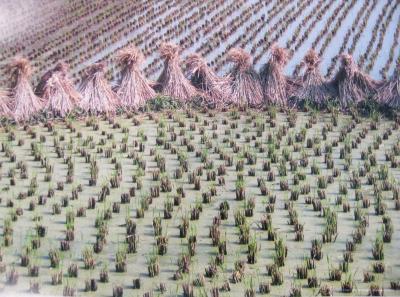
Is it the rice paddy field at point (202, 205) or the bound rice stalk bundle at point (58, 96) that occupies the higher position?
the bound rice stalk bundle at point (58, 96)

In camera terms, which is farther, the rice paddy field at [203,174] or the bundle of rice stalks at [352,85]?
the bundle of rice stalks at [352,85]

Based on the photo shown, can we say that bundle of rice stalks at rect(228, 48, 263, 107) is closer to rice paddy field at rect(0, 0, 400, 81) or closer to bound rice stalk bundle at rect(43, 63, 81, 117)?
rice paddy field at rect(0, 0, 400, 81)

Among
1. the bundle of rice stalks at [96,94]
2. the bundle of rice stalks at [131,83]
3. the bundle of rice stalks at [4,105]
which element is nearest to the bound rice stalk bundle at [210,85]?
the bundle of rice stalks at [131,83]

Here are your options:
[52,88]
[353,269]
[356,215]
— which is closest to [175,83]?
[52,88]

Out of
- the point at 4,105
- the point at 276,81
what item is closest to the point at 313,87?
the point at 276,81

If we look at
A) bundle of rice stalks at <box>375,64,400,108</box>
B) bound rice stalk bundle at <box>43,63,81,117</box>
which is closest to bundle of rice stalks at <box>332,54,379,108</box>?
bundle of rice stalks at <box>375,64,400,108</box>

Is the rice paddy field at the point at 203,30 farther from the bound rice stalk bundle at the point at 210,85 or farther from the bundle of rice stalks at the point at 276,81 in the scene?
the bundle of rice stalks at the point at 276,81

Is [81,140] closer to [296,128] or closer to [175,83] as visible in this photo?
[175,83]
